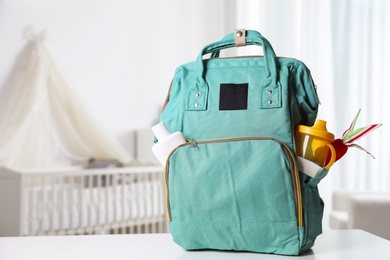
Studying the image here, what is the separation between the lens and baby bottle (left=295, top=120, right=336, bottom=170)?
755 millimetres

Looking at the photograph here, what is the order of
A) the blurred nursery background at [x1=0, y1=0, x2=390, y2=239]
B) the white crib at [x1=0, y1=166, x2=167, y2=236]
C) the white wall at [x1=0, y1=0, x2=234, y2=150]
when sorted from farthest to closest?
the white wall at [x1=0, y1=0, x2=234, y2=150] → the blurred nursery background at [x1=0, y1=0, x2=390, y2=239] → the white crib at [x1=0, y1=166, x2=167, y2=236]

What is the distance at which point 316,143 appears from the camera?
768 mm

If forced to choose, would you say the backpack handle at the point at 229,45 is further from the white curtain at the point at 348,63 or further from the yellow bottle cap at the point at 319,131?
the white curtain at the point at 348,63

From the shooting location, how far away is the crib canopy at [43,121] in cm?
348

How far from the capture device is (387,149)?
315cm

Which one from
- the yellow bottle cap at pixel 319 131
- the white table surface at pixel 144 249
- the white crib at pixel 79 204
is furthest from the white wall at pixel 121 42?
the yellow bottle cap at pixel 319 131

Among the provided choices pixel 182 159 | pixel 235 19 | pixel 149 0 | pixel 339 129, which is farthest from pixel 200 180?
pixel 149 0

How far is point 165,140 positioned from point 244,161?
0.42ft

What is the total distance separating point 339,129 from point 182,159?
254 centimetres

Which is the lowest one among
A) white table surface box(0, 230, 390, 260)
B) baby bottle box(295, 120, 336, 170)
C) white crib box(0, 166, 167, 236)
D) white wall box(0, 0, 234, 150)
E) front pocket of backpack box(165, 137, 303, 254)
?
white crib box(0, 166, 167, 236)

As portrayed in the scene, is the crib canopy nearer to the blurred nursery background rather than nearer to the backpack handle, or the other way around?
the blurred nursery background

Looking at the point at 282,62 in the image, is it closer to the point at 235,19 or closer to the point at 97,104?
the point at 235,19

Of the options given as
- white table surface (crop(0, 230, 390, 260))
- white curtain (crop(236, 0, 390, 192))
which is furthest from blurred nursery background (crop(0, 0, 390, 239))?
white table surface (crop(0, 230, 390, 260))

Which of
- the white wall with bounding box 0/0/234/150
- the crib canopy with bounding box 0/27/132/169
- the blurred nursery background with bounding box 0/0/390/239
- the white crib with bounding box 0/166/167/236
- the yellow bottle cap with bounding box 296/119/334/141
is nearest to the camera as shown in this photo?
the yellow bottle cap with bounding box 296/119/334/141
